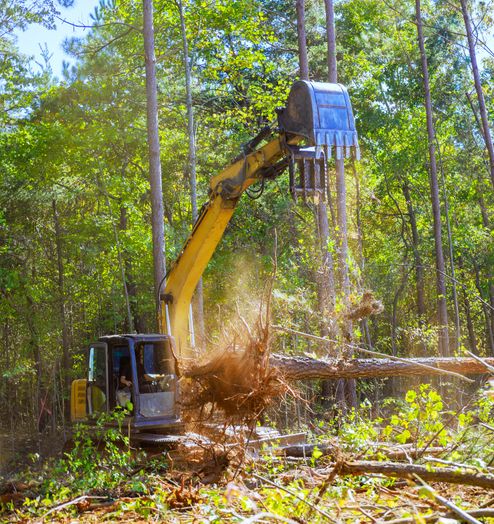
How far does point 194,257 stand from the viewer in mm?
12445

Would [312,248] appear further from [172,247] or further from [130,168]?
[130,168]

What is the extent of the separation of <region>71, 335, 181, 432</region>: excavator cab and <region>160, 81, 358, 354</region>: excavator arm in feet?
1.89

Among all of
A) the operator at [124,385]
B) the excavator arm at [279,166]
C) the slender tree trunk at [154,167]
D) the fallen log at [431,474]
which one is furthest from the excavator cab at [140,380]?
the fallen log at [431,474]

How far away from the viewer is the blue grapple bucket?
1006 centimetres

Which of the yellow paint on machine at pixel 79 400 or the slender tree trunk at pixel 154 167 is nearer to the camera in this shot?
the yellow paint on machine at pixel 79 400

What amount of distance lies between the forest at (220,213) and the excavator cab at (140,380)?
0.03 m

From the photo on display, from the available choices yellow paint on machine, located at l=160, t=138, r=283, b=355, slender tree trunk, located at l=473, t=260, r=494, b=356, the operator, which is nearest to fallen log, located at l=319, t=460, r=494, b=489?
yellow paint on machine, located at l=160, t=138, r=283, b=355

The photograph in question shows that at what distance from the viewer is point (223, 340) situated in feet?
32.2

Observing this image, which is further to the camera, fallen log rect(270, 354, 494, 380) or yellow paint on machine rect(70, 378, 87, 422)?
yellow paint on machine rect(70, 378, 87, 422)

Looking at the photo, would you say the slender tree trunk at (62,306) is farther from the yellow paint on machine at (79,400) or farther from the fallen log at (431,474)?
the fallen log at (431,474)

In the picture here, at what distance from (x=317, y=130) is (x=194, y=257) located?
329 centimetres

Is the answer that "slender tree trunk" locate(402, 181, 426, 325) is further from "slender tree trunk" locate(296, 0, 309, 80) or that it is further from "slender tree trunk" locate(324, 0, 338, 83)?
"slender tree trunk" locate(296, 0, 309, 80)

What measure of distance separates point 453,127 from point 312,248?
474 inches

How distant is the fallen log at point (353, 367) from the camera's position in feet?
32.4
